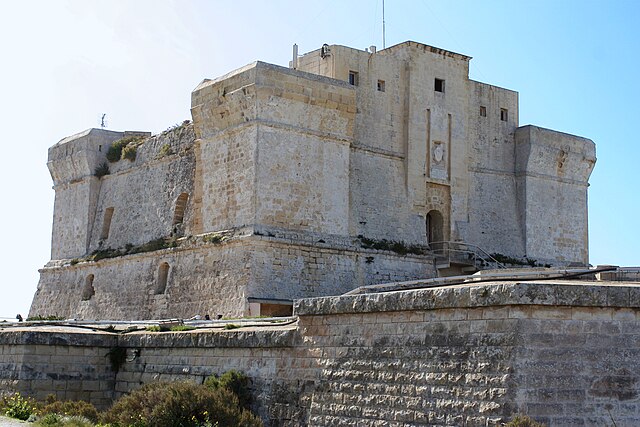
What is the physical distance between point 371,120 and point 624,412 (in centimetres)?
1717

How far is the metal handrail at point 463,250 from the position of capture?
28219mm

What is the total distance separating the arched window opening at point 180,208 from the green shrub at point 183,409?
45.2 ft

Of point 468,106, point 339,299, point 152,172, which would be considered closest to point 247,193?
point 152,172

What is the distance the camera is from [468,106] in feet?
98.1

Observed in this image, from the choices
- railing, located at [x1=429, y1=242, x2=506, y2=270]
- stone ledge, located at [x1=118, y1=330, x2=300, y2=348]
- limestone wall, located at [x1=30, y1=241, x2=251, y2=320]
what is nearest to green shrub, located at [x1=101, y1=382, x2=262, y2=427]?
stone ledge, located at [x1=118, y1=330, x2=300, y2=348]

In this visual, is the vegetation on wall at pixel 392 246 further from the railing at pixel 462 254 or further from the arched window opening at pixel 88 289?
the arched window opening at pixel 88 289

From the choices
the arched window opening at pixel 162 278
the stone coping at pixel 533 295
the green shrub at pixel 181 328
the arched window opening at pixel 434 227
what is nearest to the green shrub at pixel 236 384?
the green shrub at pixel 181 328

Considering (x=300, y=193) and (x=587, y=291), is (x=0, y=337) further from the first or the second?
(x=587, y=291)

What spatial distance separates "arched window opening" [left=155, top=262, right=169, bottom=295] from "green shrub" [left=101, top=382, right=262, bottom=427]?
12.9m

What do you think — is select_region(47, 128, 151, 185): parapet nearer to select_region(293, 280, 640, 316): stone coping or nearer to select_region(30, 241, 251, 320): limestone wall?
select_region(30, 241, 251, 320): limestone wall

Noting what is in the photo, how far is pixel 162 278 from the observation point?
27.7m

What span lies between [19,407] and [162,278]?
11.2 metres

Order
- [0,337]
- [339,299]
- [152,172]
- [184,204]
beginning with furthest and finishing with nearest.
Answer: [152,172] → [184,204] → [0,337] → [339,299]

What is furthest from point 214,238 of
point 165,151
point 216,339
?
point 216,339
